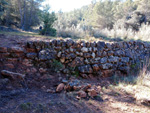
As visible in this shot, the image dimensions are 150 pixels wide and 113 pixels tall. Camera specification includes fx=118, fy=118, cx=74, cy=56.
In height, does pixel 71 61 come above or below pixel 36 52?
below

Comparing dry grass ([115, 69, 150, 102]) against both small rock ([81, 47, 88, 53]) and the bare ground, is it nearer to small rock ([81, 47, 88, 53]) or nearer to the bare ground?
the bare ground

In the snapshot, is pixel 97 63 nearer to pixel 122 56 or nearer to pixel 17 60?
pixel 122 56

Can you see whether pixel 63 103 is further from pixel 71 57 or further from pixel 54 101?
pixel 71 57

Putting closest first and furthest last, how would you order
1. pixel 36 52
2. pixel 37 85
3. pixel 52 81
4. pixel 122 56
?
pixel 37 85 → pixel 52 81 → pixel 36 52 → pixel 122 56

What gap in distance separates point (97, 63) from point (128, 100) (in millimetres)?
2290

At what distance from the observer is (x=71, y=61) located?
4.58 m

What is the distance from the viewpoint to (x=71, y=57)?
4566 millimetres

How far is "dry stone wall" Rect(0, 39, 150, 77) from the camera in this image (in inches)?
143

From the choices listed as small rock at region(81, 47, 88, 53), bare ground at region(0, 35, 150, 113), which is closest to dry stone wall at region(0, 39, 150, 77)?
small rock at region(81, 47, 88, 53)

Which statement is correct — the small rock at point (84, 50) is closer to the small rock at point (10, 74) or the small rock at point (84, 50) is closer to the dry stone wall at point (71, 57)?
the dry stone wall at point (71, 57)

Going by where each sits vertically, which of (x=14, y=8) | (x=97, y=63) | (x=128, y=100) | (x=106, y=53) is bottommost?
(x=128, y=100)

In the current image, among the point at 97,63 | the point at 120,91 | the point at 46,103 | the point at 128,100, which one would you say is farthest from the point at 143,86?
the point at 46,103

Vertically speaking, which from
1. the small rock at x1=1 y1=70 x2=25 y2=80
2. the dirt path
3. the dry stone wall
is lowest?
the dirt path

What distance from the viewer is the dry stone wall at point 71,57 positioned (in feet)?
11.9
